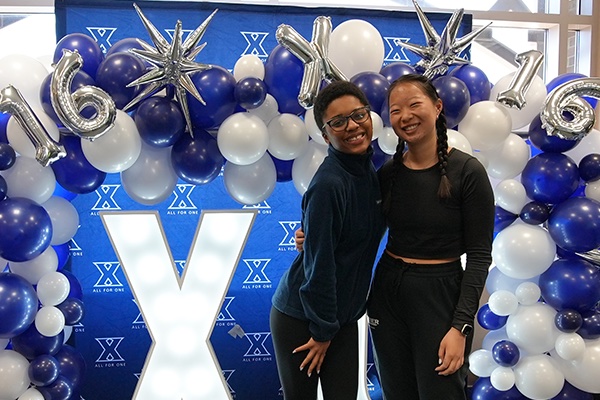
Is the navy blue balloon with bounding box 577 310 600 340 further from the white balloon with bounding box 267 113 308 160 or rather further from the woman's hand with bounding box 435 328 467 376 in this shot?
the white balloon with bounding box 267 113 308 160

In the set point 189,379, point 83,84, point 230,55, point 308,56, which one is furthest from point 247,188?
point 230,55

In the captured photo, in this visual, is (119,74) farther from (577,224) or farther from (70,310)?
(577,224)

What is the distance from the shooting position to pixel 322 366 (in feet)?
5.23

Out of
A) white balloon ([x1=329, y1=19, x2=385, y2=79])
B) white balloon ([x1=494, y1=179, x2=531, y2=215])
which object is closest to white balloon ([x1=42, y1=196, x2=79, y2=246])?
white balloon ([x1=329, y1=19, x2=385, y2=79])

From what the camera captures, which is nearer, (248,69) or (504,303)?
(248,69)

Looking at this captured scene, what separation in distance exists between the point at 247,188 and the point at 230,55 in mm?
1148

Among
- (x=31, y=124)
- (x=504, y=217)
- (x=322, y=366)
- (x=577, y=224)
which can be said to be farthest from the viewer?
(x=504, y=217)

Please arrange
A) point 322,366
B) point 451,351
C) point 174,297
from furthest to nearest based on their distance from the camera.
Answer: point 174,297 → point 322,366 → point 451,351

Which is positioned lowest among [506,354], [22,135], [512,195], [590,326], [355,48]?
[506,354]

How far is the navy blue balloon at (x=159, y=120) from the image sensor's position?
1.92 m

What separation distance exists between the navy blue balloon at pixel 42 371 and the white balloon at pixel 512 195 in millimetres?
1758

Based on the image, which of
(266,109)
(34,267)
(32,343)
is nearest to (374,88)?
(266,109)

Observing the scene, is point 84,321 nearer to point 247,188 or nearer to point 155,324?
point 155,324

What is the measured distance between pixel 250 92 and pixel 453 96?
72 centimetres
